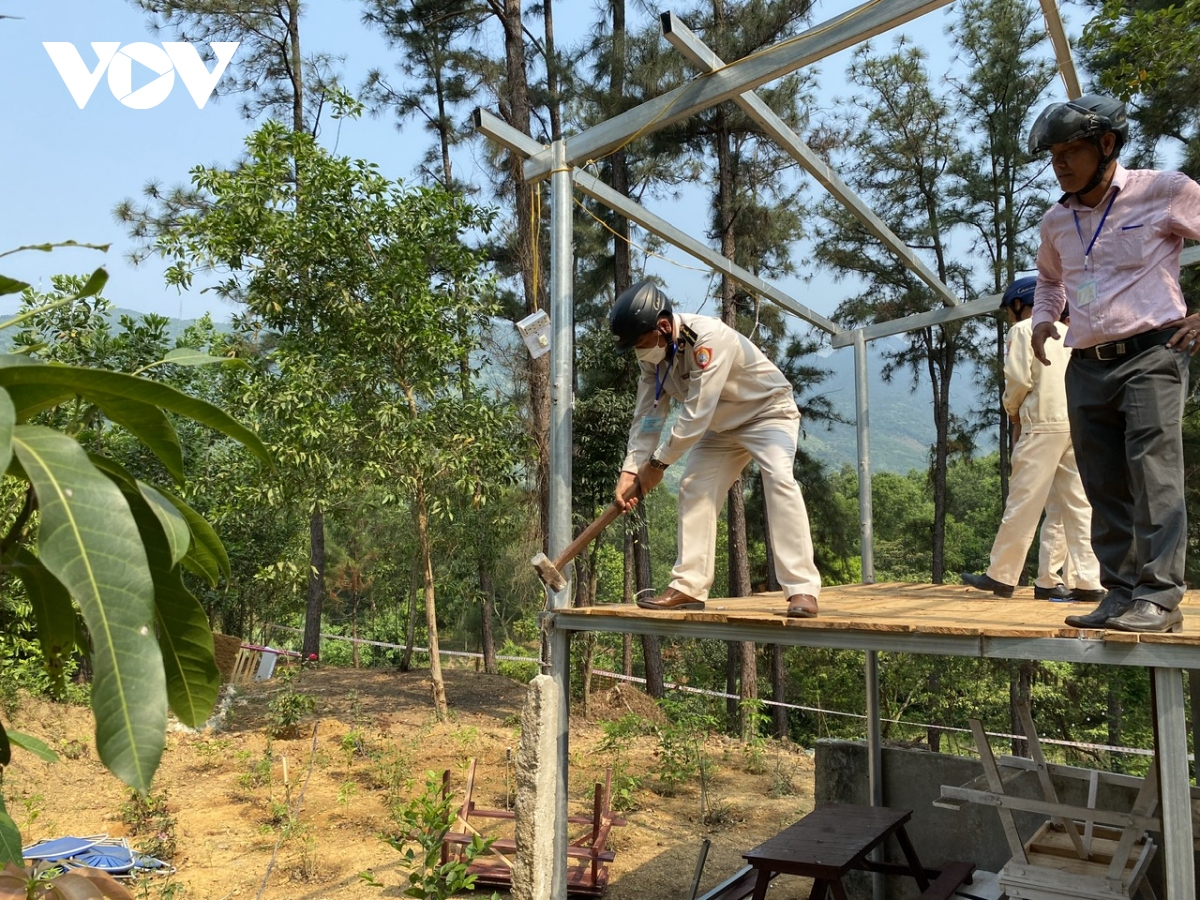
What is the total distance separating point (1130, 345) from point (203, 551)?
2777 millimetres

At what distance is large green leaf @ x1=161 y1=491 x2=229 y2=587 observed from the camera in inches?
58.7

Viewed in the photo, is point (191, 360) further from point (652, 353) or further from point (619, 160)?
point (619, 160)

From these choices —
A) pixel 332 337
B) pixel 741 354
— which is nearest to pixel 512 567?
pixel 332 337

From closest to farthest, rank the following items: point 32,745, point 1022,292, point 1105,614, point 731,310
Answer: point 32,745
point 1105,614
point 1022,292
point 731,310

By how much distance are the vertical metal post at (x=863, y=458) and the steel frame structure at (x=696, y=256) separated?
5.67 feet

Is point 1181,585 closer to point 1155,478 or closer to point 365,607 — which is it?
point 1155,478

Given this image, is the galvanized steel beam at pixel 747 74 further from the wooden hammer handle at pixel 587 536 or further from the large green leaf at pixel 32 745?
the large green leaf at pixel 32 745

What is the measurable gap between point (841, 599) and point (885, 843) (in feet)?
5.69

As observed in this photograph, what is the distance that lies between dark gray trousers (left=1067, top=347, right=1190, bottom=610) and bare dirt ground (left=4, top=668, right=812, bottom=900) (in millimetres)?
4090

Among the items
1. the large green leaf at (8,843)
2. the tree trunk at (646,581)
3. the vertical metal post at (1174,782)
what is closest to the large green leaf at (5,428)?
the large green leaf at (8,843)

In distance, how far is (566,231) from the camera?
447 cm

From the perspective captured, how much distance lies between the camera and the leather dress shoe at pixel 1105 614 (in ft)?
9.08

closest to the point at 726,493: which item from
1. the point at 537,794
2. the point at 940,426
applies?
the point at 537,794

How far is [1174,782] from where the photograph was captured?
261 cm
